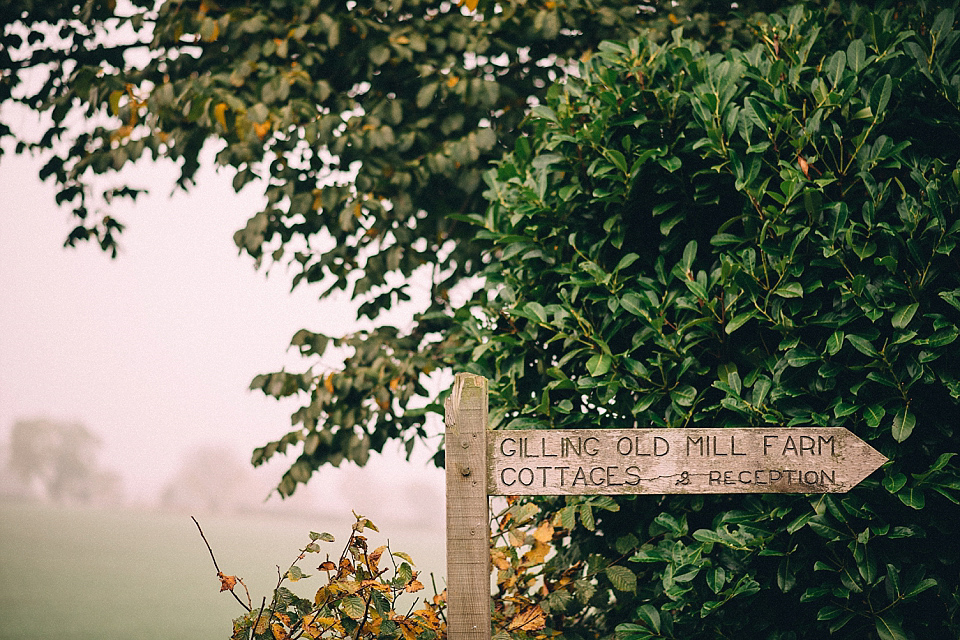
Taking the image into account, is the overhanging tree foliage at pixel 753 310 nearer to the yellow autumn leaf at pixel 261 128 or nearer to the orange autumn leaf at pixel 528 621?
the orange autumn leaf at pixel 528 621

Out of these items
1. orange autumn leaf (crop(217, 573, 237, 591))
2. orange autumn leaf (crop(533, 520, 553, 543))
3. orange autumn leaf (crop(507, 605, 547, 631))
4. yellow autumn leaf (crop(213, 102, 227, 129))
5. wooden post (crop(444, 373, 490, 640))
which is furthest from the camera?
yellow autumn leaf (crop(213, 102, 227, 129))

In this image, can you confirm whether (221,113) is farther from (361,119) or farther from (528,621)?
(528,621)

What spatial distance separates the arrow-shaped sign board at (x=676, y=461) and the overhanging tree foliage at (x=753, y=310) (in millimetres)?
352

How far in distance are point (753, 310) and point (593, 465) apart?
0.96m

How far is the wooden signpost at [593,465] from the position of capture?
241 cm

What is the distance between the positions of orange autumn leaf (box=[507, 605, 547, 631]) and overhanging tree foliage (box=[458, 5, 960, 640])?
0.34ft

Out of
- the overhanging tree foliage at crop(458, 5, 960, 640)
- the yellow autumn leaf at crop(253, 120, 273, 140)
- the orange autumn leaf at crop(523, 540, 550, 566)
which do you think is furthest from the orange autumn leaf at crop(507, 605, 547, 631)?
the yellow autumn leaf at crop(253, 120, 273, 140)

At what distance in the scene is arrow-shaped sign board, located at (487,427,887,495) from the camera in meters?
2.43

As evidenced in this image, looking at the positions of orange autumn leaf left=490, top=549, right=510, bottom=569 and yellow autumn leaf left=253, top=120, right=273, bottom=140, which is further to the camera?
yellow autumn leaf left=253, top=120, right=273, bottom=140

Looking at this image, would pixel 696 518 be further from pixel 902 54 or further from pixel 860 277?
pixel 902 54

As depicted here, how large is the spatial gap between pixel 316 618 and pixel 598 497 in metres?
1.12

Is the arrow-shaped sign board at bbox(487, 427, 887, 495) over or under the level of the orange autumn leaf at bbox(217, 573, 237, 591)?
over

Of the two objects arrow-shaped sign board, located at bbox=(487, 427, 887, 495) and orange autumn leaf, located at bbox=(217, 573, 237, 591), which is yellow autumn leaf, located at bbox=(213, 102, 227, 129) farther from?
arrow-shaped sign board, located at bbox=(487, 427, 887, 495)

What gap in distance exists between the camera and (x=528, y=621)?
123 inches
